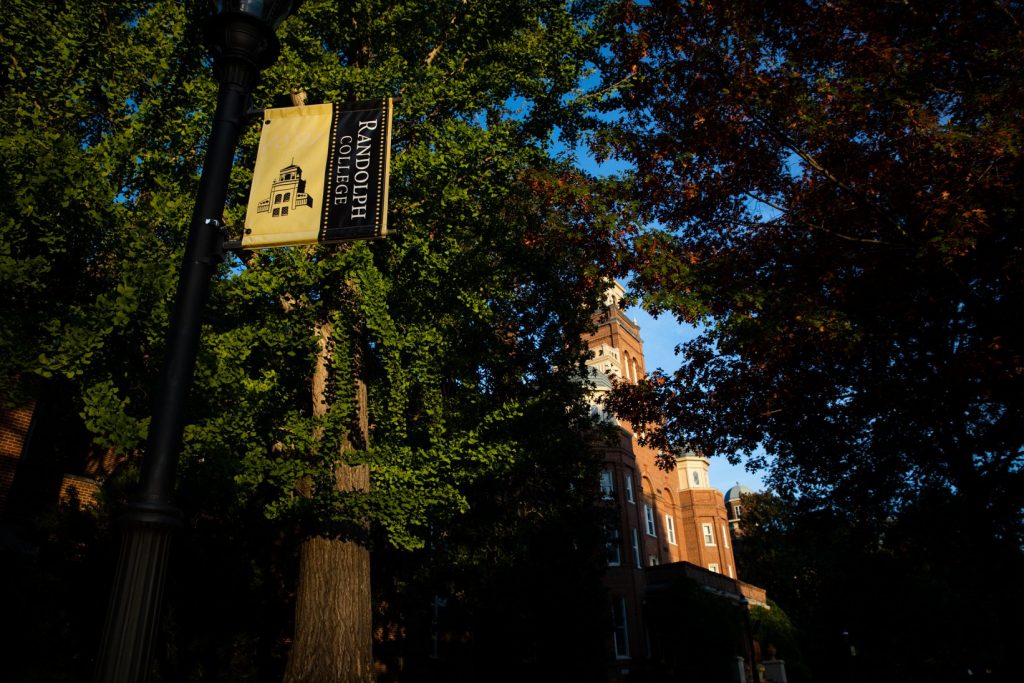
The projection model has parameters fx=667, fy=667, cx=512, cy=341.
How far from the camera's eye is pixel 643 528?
34.2 metres

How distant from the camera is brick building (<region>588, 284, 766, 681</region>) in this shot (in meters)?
28.2

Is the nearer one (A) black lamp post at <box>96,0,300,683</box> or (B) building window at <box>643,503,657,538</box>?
(A) black lamp post at <box>96,0,300,683</box>

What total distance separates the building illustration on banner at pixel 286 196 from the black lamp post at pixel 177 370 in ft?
1.38

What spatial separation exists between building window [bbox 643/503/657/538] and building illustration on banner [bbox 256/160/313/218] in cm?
3357

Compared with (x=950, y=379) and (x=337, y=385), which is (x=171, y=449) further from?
(x=950, y=379)

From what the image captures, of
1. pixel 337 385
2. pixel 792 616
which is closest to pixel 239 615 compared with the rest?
pixel 337 385

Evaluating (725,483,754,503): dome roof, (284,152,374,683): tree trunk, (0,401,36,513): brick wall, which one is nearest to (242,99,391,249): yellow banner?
(284,152,374,683): tree trunk

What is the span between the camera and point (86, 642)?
29.8ft

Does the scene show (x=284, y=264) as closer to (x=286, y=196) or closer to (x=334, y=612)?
(x=334, y=612)

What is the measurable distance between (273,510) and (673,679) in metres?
23.1

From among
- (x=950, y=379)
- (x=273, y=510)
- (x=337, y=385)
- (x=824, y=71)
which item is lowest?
(x=273, y=510)

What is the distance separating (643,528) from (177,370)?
33.4 meters

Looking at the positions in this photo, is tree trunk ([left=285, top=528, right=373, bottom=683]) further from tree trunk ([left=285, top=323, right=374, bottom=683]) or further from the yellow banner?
the yellow banner

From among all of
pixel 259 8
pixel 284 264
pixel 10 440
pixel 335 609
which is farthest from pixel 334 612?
pixel 10 440
